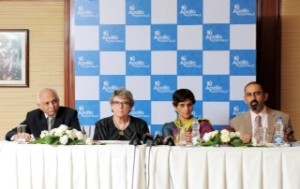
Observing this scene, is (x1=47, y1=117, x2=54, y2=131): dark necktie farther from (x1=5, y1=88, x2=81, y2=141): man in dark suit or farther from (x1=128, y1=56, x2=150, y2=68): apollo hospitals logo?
(x1=128, y1=56, x2=150, y2=68): apollo hospitals logo

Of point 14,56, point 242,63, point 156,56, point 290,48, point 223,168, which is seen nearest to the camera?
point 223,168

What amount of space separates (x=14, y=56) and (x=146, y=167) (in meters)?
3.02

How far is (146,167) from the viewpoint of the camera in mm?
3066

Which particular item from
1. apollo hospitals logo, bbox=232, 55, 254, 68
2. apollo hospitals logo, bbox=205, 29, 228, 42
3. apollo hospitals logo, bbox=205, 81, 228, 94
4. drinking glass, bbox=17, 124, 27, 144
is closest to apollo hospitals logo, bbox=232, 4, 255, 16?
apollo hospitals logo, bbox=205, 29, 228, 42

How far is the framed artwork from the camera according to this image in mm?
5508

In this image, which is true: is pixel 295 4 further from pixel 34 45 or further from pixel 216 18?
pixel 34 45

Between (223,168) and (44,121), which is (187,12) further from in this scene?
(223,168)

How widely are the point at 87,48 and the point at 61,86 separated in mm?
749

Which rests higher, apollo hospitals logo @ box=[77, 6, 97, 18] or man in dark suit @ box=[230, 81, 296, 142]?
apollo hospitals logo @ box=[77, 6, 97, 18]

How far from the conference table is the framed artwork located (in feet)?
7.92

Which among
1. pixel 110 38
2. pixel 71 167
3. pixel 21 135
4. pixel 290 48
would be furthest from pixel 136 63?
pixel 71 167

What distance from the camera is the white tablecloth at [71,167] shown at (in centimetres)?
308

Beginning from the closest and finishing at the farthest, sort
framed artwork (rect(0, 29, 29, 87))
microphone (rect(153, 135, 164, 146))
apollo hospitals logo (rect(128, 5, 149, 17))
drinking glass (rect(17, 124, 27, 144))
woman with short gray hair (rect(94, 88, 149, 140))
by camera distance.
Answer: microphone (rect(153, 135, 164, 146)) < drinking glass (rect(17, 124, 27, 144)) < woman with short gray hair (rect(94, 88, 149, 140)) < apollo hospitals logo (rect(128, 5, 149, 17)) < framed artwork (rect(0, 29, 29, 87))

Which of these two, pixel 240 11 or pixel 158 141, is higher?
pixel 240 11
